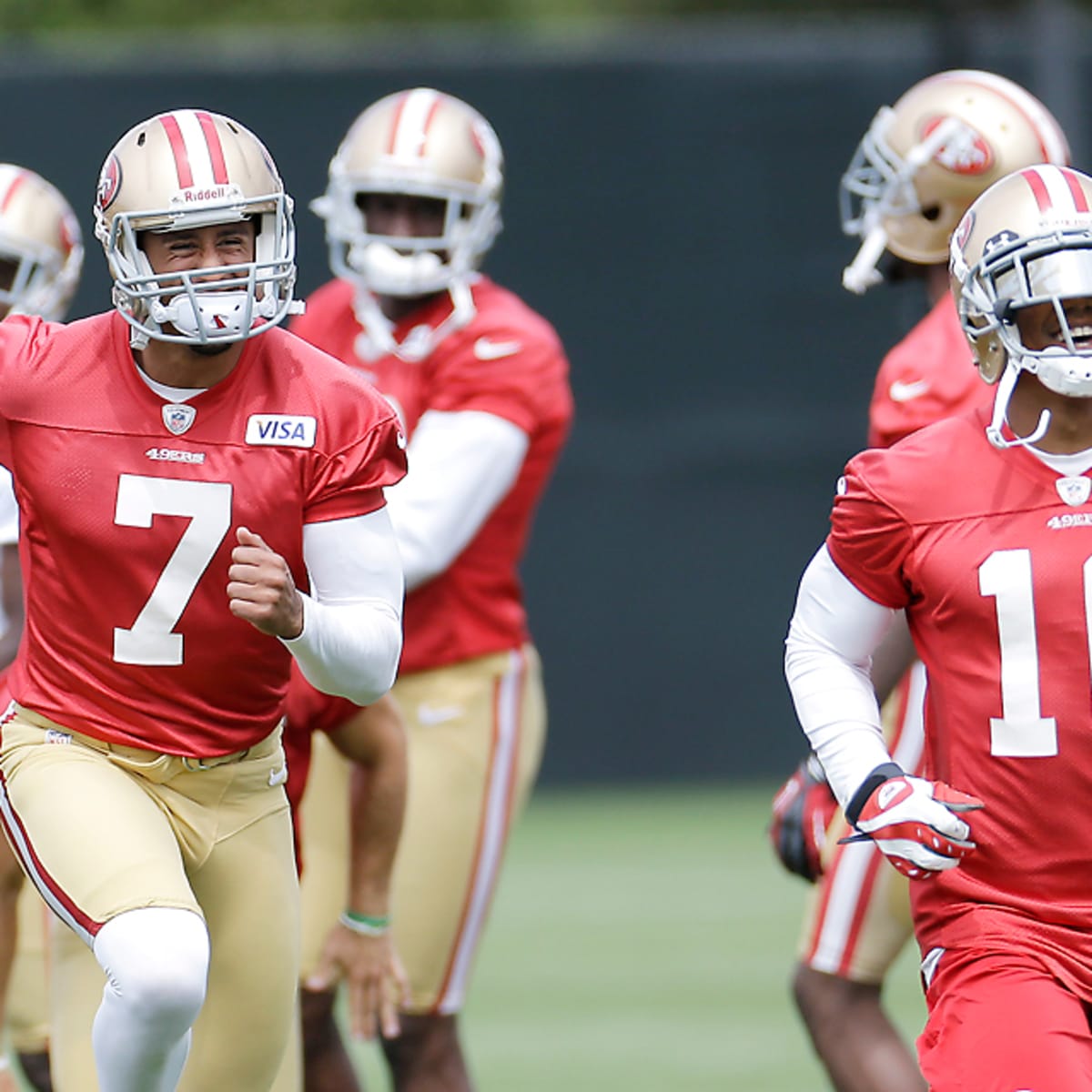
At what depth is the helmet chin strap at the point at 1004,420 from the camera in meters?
3.84

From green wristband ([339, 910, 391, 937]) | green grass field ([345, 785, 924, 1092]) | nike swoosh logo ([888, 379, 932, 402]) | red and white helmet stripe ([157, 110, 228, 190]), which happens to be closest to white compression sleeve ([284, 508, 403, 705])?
red and white helmet stripe ([157, 110, 228, 190])

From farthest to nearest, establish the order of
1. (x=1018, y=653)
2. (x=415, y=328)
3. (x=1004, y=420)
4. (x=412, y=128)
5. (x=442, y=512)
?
1. (x=412, y=128)
2. (x=415, y=328)
3. (x=442, y=512)
4. (x=1004, y=420)
5. (x=1018, y=653)

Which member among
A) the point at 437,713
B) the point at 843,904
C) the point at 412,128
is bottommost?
the point at 843,904

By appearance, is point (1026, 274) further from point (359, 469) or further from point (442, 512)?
Answer: point (442, 512)

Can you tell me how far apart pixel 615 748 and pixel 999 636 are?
6879 millimetres

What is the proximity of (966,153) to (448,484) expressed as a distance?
1.24 metres

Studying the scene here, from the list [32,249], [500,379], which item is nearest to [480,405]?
[500,379]

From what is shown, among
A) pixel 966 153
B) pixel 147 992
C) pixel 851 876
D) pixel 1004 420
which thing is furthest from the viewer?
pixel 966 153

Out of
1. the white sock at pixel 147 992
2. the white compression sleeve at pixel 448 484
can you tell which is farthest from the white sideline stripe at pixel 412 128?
the white sock at pixel 147 992

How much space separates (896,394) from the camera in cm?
469

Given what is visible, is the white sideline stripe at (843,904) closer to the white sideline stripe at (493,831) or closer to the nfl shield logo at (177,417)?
the white sideline stripe at (493,831)

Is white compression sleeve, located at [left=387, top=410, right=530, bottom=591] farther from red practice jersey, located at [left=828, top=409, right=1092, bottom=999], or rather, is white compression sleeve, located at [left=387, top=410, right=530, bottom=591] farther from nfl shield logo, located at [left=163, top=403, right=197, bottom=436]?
red practice jersey, located at [left=828, top=409, right=1092, bottom=999]

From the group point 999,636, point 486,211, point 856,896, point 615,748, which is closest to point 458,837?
point 856,896

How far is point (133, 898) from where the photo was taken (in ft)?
12.1
